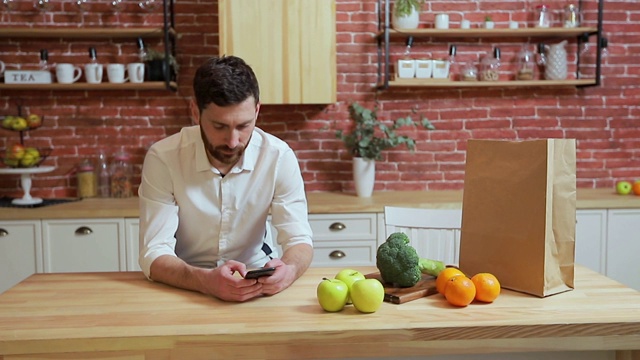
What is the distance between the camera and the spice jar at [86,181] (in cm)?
365

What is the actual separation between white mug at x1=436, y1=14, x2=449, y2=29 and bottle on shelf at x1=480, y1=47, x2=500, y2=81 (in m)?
0.34

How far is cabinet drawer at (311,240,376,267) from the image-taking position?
3250 millimetres

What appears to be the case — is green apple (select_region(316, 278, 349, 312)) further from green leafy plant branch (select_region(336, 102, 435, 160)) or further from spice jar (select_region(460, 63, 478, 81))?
spice jar (select_region(460, 63, 478, 81))

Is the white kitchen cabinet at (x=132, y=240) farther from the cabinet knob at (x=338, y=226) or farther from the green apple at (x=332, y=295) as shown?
the green apple at (x=332, y=295)

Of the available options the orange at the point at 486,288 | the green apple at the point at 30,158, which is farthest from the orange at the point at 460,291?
the green apple at the point at 30,158

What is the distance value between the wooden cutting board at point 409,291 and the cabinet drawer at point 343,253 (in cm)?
155

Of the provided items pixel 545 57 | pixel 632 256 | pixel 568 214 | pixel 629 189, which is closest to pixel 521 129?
pixel 545 57

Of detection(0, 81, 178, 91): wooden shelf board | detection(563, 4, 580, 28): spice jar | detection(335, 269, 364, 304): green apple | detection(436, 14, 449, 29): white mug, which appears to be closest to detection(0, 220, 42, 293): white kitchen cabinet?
detection(0, 81, 178, 91): wooden shelf board

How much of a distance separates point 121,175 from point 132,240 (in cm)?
65

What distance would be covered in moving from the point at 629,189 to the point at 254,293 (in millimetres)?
2773

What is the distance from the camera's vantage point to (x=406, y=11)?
3551 millimetres

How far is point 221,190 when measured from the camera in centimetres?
206

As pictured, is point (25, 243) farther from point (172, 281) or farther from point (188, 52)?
point (172, 281)

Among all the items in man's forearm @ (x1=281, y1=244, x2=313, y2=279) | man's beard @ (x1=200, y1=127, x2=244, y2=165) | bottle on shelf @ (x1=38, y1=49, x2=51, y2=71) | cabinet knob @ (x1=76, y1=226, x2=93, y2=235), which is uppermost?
bottle on shelf @ (x1=38, y1=49, x2=51, y2=71)
